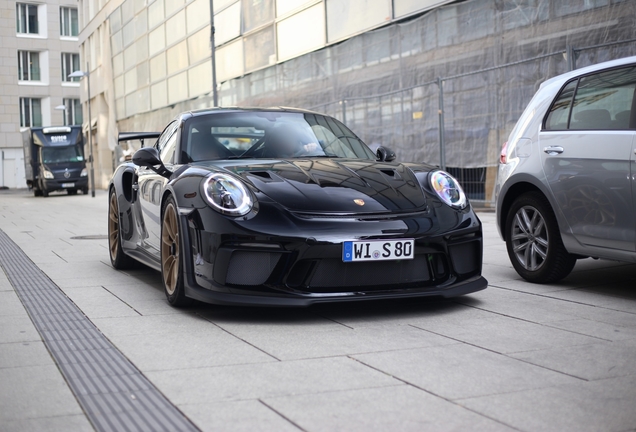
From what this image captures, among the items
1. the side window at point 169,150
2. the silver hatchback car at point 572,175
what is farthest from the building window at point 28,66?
the silver hatchback car at point 572,175

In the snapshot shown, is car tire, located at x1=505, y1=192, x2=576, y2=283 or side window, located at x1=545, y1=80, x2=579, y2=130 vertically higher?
side window, located at x1=545, y1=80, x2=579, y2=130

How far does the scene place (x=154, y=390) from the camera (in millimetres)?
3555

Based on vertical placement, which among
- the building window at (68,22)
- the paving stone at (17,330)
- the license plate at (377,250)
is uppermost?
the building window at (68,22)

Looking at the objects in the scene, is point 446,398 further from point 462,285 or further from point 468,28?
point 468,28

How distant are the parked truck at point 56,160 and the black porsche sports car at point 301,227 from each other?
103ft

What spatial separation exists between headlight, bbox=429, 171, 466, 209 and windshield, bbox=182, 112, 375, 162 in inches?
34.4

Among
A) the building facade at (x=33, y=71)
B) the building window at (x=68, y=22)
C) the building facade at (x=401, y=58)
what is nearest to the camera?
the building facade at (x=401, y=58)

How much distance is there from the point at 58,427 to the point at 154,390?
1.78 ft

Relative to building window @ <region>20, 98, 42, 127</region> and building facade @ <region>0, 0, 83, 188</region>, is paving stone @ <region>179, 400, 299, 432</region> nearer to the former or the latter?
building facade @ <region>0, 0, 83, 188</region>

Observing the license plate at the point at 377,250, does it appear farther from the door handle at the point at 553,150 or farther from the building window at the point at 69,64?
the building window at the point at 69,64

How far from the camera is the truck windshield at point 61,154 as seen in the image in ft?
121

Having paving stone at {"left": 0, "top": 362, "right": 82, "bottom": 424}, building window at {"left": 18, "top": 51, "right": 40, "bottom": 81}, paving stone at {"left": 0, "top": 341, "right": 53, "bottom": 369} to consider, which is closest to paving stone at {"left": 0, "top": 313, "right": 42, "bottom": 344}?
paving stone at {"left": 0, "top": 341, "right": 53, "bottom": 369}

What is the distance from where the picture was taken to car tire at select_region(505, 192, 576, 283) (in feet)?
20.2

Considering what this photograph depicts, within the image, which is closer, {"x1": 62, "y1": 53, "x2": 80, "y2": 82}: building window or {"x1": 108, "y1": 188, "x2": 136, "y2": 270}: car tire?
{"x1": 108, "y1": 188, "x2": 136, "y2": 270}: car tire
